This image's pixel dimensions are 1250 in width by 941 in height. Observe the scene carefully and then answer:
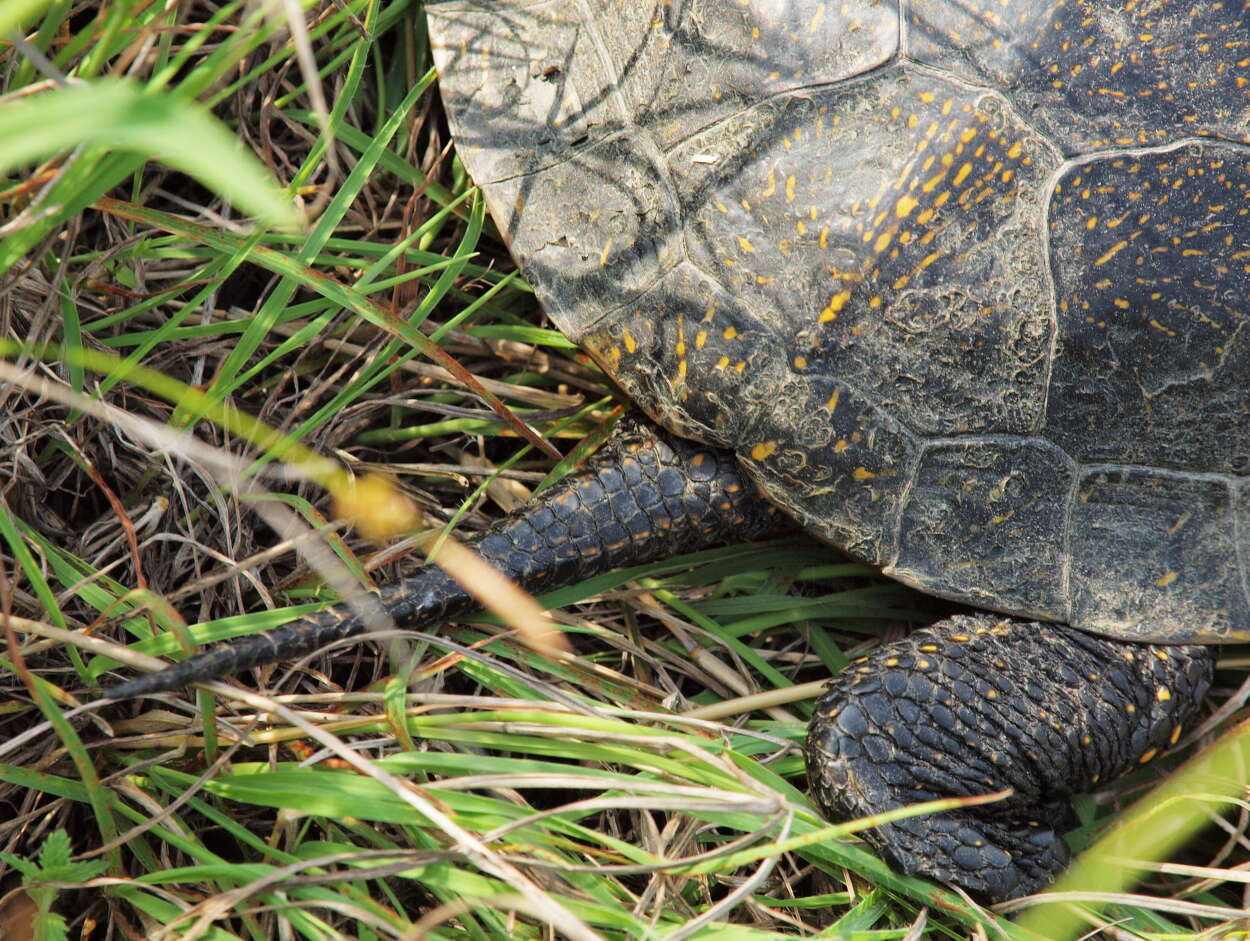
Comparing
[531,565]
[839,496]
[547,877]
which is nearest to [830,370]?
[839,496]

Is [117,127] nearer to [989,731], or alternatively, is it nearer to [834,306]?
[834,306]

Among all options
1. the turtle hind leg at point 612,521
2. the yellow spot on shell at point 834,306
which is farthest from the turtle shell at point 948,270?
the turtle hind leg at point 612,521

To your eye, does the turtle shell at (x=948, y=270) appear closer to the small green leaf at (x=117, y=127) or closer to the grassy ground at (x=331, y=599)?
the grassy ground at (x=331, y=599)

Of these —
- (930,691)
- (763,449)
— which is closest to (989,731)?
(930,691)

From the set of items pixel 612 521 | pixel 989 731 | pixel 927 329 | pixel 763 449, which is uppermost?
pixel 927 329

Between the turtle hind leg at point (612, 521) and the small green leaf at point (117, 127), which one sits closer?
the small green leaf at point (117, 127)

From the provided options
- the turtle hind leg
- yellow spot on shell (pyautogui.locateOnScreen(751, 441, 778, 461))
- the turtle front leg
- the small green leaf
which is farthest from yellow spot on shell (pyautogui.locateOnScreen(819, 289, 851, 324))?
the small green leaf

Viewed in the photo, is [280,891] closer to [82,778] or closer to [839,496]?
[82,778]
